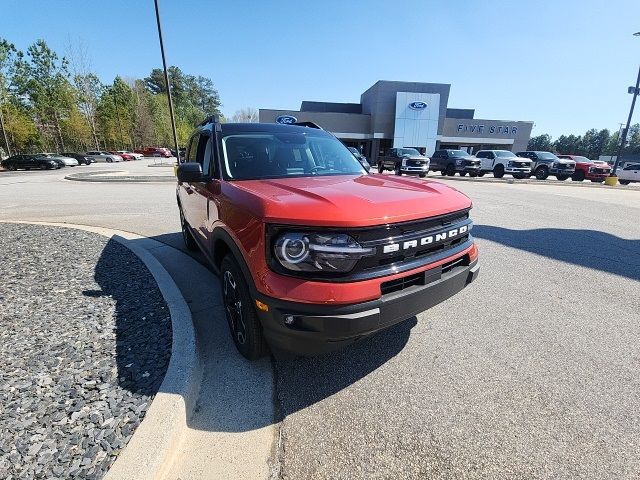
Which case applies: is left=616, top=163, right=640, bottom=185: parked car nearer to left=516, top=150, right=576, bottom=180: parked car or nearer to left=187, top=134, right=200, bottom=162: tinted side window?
left=516, top=150, right=576, bottom=180: parked car

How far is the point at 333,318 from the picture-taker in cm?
195

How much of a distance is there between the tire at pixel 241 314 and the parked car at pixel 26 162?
3722 cm

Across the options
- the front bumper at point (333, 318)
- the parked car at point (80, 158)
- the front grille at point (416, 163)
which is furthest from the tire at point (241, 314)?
the parked car at point (80, 158)

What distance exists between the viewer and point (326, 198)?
2.22 metres

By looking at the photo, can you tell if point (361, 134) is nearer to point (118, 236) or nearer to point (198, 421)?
point (118, 236)

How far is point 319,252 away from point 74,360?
2.13m

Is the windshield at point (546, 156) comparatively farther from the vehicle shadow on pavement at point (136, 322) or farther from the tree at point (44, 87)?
the tree at point (44, 87)

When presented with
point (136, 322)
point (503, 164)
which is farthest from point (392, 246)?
point (503, 164)

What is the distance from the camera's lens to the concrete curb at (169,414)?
170 centimetres

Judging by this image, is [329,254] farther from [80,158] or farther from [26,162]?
[80,158]

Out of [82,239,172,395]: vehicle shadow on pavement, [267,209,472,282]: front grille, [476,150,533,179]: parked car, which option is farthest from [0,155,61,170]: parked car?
[267,209,472,282]: front grille

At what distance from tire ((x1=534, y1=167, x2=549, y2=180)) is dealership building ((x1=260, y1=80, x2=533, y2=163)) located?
831 inches

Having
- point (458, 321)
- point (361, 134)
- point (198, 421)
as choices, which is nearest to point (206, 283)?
point (198, 421)

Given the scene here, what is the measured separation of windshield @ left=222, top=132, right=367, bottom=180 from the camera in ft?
10.5
